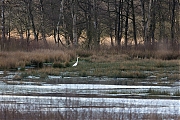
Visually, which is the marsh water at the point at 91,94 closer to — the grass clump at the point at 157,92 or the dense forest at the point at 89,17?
the grass clump at the point at 157,92

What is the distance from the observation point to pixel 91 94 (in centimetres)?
1199

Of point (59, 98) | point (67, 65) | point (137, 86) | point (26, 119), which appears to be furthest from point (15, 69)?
point (26, 119)

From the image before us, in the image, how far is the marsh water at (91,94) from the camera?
9.60 m

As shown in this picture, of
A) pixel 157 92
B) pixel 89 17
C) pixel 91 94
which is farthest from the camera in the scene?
pixel 89 17

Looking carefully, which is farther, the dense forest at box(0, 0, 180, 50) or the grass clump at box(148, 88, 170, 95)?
the dense forest at box(0, 0, 180, 50)

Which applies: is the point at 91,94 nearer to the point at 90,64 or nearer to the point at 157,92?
the point at 157,92

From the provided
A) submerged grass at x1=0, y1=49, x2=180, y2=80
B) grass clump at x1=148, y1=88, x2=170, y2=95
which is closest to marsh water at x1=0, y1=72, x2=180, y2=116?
grass clump at x1=148, y1=88, x2=170, y2=95

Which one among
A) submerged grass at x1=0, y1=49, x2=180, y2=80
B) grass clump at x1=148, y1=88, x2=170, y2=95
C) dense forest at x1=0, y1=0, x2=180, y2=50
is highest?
dense forest at x1=0, y1=0, x2=180, y2=50

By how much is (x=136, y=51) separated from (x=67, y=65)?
24.6ft

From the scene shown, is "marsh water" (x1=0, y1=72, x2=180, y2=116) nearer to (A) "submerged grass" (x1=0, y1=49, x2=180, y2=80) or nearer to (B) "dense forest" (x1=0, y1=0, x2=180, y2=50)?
(A) "submerged grass" (x1=0, y1=49, x2=180, y2=80)

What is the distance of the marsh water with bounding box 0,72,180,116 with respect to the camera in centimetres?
960

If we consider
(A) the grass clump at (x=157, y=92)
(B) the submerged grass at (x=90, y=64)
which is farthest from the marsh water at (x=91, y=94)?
(B) the submerged grass at (x=90, y=64)

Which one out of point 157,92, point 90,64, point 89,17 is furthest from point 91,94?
point 89,17

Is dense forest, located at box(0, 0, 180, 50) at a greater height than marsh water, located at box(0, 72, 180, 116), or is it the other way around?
dense forest, located at box(0, 0, 180, 50)
